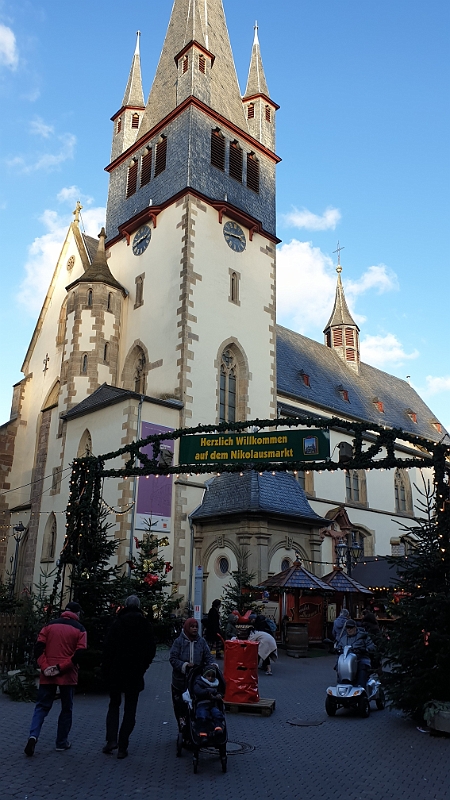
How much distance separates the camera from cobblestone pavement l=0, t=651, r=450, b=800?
6.16 metres

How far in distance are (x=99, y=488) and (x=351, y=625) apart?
5.75 m

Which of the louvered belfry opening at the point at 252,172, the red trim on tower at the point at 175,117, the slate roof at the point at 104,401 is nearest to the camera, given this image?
the slate roof at the point at 104,401

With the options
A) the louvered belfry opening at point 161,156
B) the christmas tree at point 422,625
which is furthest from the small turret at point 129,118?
the christmas tree at point 422,625

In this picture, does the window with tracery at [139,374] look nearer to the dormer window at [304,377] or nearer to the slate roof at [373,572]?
the dormer window at [304,377]

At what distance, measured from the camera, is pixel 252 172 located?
104 feet

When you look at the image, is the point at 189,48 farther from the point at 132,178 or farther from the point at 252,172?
the point at 132,178

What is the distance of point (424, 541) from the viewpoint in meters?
10.0

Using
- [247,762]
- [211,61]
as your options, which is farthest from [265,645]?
[211,61]

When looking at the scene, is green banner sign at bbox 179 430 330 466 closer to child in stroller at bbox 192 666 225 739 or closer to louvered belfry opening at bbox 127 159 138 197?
child in stroller at bbox 192 666 225 739

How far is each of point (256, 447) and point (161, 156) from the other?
21529 millimetres

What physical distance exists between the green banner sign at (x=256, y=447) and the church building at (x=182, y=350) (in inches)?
334

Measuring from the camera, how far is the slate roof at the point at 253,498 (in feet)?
72.3

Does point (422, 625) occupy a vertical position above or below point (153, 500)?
below

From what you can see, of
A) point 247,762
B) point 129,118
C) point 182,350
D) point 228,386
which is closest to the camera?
point 247,762
